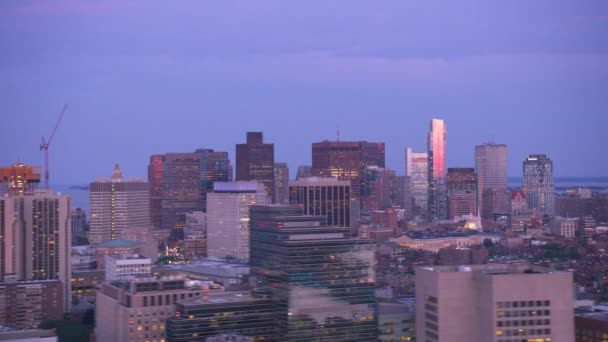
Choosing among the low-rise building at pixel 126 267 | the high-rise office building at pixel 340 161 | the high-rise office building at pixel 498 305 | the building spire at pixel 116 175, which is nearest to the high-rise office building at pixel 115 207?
the building spire at pixel 116 175

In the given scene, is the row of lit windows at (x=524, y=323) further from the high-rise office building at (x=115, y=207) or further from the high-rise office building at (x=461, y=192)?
the high-rise office building at (x=461, y=192)

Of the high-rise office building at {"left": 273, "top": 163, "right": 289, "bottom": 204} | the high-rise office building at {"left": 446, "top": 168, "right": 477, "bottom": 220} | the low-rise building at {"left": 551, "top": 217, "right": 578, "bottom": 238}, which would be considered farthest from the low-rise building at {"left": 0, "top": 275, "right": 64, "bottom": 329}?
the high-rise office building at {"left": 446, "top": 168, "right": 477, "bottom": 220}

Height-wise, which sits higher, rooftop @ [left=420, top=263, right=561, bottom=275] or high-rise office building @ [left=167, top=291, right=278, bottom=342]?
rooftop @ [left=420, top=263, right=561, bottom=275]

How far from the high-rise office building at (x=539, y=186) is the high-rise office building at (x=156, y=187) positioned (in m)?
19.1

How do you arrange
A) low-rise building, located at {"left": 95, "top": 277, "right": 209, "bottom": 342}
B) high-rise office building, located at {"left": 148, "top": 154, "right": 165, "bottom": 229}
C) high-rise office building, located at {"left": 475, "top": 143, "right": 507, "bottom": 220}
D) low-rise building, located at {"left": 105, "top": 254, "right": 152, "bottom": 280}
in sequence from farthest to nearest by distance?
high-rise office building, located at {"left": 475, "top": 143, "right": 507, "bottom": 220} < high-rise office building, located at {"left": 148, "top": 154, "right": 165, "bottom": 229} < low-rise building, located at {"left": 105, "top": 254, "right": 152, "bottom": 280} < low-rise building, located at {"left": 95, "top": 277, "right": 209, "bottom": 342}

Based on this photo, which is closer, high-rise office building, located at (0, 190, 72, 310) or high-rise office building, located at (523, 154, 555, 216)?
high-rise office building, located at (0, 190, 72, 310)

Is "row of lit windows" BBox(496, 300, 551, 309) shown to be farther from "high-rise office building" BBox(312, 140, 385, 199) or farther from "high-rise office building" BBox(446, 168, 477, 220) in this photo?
"high-rise office building" BBox(446, 168, 477, 220)

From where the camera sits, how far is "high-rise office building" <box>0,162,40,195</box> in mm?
26266

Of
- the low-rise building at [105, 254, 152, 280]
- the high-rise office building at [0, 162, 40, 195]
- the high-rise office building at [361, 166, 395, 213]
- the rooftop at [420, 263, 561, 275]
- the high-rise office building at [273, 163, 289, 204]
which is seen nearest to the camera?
the rooftop at [420, 263, 561, 275]

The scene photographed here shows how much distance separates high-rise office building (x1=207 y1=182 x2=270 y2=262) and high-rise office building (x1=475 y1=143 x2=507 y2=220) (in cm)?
2191

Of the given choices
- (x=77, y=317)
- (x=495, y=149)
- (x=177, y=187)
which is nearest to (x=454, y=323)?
(x=77, y=317)

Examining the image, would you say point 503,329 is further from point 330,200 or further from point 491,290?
point 330,200

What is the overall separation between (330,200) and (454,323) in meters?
23.1

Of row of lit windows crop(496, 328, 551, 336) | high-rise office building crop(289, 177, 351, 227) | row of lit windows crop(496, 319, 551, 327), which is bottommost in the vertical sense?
row of lit windows crop(496, 328, 551, 336)
